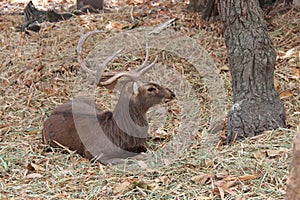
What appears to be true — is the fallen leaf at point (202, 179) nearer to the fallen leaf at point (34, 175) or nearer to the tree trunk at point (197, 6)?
the fallen leaf at point (34, 175)

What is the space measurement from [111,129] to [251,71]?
1.50 metres

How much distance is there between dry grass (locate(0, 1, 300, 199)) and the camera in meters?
4.40

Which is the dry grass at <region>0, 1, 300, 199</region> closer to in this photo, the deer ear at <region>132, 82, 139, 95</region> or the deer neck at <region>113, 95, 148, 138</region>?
the deer neck at <region>113, 95, 148, 138</region>

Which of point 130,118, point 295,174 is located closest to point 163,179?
point 130,118

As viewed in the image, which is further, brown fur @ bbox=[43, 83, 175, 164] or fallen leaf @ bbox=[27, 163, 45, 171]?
brown fur @ bbox=[43, 83, 175, 164]

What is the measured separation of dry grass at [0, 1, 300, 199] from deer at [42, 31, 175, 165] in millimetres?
159

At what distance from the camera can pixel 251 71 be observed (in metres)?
5.25

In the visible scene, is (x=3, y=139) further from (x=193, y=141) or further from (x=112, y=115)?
(x=193, y=141)

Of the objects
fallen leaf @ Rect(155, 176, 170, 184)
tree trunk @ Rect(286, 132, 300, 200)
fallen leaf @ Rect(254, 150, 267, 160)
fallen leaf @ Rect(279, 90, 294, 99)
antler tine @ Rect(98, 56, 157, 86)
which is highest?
tree trunk @ Rect(286, 132, 300, 200)

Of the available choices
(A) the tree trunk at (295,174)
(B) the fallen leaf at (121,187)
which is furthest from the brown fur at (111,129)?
(A) the tree trunk at (295,174)

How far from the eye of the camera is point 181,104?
655cm

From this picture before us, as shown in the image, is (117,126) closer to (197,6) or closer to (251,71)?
(251,71)

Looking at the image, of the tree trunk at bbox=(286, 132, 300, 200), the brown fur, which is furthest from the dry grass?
the tree trunk at bbox=(286, 132, 300, 200)

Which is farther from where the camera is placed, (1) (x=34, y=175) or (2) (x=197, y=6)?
(2) (x=197, y=6)
